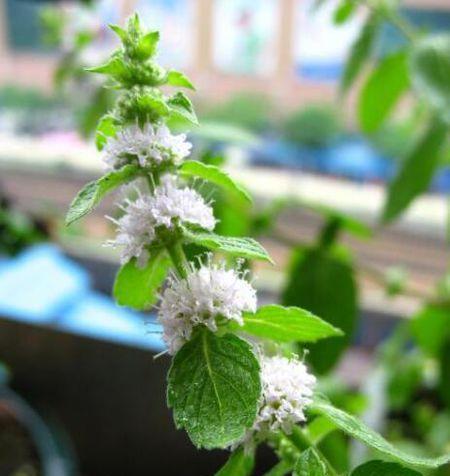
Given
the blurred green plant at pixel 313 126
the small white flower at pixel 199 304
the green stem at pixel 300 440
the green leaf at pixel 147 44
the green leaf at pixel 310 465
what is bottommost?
the blurred green plant at pixel 313 126

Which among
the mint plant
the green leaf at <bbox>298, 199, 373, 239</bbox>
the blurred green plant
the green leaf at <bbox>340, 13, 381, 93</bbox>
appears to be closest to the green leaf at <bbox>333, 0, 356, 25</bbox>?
the green leaf at <bbox>340, 13, 381, 93</bbox>

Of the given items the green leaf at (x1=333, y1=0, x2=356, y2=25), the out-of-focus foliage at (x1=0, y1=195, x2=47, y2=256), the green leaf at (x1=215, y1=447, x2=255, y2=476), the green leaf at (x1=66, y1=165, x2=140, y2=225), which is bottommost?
the out-of-focus foliage at (x1=0, y1=195, x2=47, y2=256)

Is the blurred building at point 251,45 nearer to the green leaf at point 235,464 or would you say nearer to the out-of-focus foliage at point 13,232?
the out-of-focus foliage at point 13,232

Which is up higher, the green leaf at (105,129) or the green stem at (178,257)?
the green leaf at (105,129)

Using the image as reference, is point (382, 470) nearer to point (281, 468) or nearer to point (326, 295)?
point (281, 468)

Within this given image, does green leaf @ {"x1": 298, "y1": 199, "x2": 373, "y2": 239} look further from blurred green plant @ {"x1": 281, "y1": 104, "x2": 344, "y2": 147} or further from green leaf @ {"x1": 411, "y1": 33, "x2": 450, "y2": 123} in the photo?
blurred green plant @ {"x1": 281, "y1": 104, "x2": 344, "y2": 147}

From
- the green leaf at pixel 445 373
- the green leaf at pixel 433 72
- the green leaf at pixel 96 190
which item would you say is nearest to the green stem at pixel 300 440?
the green leaf at pixel 96 190

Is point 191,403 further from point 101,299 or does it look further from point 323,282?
point 101,299
